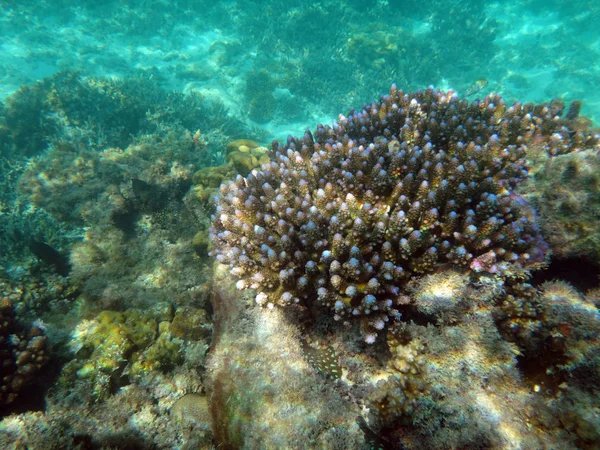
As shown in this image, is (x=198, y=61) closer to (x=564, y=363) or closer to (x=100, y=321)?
(x=100, y=321)

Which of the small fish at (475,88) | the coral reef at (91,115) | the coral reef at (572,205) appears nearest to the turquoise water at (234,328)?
the coral reef at (572,205)

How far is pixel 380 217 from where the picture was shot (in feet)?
10.3

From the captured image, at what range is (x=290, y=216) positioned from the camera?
3387 mm

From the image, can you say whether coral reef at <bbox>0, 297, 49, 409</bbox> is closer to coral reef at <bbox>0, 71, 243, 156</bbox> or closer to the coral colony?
the coral colony

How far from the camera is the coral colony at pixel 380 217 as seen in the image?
283cm

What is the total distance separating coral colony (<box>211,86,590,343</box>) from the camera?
2828 millimetres

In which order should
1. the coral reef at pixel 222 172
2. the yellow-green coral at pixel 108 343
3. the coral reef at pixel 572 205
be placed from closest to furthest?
the coral reef at pixel 572 205
the yellow-green coral at pixel 108 343
the coral reef at pixel 222 172

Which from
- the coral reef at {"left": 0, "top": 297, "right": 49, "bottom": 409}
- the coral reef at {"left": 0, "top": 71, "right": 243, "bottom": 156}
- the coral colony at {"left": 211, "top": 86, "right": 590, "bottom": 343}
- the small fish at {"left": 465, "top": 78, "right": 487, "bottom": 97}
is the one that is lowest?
the coral reef at {"left": 0, "top": 297, "right": 49, "bottom": 409}

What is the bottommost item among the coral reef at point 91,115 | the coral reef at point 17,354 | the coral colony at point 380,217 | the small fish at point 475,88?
the coral reef at point 17,354

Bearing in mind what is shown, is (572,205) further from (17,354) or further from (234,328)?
(17,354)

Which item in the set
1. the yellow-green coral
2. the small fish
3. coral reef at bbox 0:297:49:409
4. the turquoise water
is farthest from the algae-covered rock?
the small fish

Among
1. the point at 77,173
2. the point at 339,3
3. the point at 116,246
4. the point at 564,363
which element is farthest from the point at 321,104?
the point at 564,363

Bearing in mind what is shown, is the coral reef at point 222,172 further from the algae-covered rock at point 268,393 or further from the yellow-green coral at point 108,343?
the algae-covered rock at point 268,393

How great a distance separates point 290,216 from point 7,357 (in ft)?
13.1
